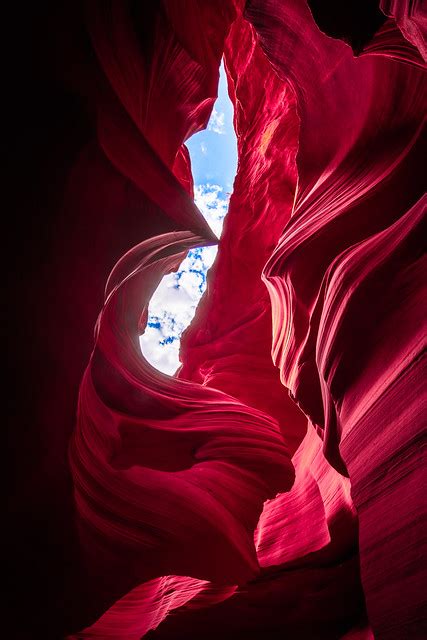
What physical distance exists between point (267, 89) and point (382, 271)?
23.1ft

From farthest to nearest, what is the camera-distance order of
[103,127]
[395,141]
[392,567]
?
[395,141] < [103,127] < [392,567]

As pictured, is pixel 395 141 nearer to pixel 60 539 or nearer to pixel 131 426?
pixel 131 426

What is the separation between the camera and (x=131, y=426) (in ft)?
17.5

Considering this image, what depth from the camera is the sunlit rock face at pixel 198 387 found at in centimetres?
261

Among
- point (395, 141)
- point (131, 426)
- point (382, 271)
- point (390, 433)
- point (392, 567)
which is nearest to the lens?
point (392, 567)

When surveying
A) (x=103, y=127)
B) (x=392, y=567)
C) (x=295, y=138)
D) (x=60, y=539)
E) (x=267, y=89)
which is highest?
(x=267, y=89)

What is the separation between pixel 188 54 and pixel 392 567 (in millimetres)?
5783

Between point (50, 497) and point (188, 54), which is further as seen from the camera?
point (188, 54)

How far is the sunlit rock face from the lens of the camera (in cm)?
261

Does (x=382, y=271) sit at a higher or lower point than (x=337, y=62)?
lower

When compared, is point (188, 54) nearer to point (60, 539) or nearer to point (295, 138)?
point (295, 138)

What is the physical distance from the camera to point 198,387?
6.46 meters

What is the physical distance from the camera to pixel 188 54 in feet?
17.5

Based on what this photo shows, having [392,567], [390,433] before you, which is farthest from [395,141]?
[392,567]
